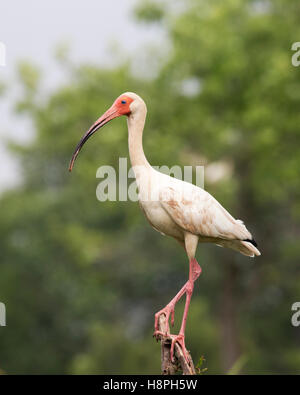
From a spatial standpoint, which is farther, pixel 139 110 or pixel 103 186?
pixel 103 186

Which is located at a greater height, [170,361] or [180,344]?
[180,344]

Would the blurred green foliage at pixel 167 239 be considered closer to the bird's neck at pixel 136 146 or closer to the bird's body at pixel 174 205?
the bird's body at pixel 174 205

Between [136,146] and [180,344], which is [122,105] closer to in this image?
[136,146]

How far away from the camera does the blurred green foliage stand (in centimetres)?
2475

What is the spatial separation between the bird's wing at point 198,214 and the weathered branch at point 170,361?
39.3 inches

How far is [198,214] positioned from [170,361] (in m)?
1.43

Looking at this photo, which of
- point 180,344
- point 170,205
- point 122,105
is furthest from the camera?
point 122,105

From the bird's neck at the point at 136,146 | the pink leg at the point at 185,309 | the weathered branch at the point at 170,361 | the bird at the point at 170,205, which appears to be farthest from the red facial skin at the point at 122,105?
the weathered branch at the point at 170,361

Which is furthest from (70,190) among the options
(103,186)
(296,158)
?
(296,158)

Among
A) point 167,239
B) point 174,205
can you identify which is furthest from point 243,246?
point 167,239

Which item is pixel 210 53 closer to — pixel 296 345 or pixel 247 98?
pixel 247 98

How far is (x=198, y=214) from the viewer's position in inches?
301

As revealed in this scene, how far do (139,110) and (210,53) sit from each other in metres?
17.2

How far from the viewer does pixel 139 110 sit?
7.79 m
